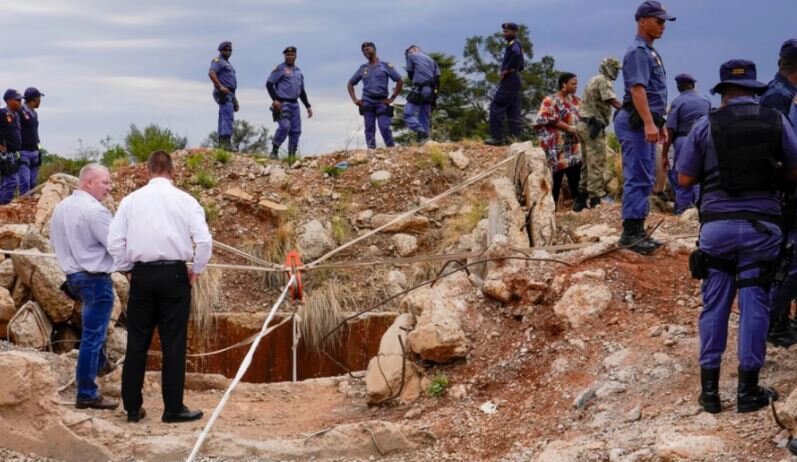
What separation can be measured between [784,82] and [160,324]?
4213 mm

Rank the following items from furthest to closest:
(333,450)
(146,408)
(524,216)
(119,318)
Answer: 1. (119,318)
2. (524,216)
3. (146,408)
4. (333,450)

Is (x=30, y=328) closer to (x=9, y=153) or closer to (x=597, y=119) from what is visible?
(x=9, y=153)

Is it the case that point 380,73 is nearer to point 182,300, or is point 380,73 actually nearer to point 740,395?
point 182,300

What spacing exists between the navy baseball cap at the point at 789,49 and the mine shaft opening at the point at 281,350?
6.13 m

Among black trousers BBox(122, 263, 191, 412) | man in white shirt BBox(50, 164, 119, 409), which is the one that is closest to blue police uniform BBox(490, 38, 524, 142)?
man in white shirt BBox(50, 164, 119, 409)

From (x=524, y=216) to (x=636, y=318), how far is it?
260 centimetres

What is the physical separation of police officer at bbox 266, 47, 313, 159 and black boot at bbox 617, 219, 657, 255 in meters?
8.39

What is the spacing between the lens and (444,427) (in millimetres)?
6832

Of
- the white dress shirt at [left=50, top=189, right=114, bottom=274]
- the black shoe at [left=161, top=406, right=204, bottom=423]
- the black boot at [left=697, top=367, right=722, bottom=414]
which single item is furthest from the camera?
the white dress shirt at [left=50, top=189, right=114, bottom=274]

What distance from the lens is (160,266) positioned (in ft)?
22.8

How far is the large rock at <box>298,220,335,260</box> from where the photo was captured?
43.3ft

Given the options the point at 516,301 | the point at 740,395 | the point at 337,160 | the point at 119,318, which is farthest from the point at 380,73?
the point at 740,395

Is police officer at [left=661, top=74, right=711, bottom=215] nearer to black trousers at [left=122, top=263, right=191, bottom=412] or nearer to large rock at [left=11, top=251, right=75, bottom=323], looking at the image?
black trousers at [left=122, top=263, right=191, bottom=412]

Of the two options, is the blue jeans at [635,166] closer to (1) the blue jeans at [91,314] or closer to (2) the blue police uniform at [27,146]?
(1) the blue jeans at [91,314]
